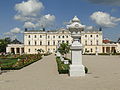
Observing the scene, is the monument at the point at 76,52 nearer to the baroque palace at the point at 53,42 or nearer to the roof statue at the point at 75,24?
the roof statue at the point at 75,24

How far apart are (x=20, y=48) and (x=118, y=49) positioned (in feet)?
139

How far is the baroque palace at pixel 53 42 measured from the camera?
101 m

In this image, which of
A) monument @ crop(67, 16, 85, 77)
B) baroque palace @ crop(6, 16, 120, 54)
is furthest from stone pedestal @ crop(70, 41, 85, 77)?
baroque palace @ crop(6, 16, 120, 54)

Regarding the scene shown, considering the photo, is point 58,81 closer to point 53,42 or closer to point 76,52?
point 76,52

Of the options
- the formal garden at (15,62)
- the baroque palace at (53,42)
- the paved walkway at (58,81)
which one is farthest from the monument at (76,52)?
the baroque palace at (53,42)

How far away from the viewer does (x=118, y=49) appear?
100 metres

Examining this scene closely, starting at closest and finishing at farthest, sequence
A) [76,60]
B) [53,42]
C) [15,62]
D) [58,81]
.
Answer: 1. [58,81]
2. [76,60]
3. [15,62]
4. [53,42]

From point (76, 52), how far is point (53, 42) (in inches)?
3475

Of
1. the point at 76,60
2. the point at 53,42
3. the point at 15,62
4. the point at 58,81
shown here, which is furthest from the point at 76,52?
the point at 53,42

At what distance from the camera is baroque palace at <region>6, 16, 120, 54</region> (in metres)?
101

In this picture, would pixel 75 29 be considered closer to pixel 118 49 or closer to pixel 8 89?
pixel 8 89

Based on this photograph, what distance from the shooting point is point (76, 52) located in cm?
1477

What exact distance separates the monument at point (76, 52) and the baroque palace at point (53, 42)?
85.2 meters

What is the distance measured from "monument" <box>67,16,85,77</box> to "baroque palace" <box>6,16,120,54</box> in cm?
8520
